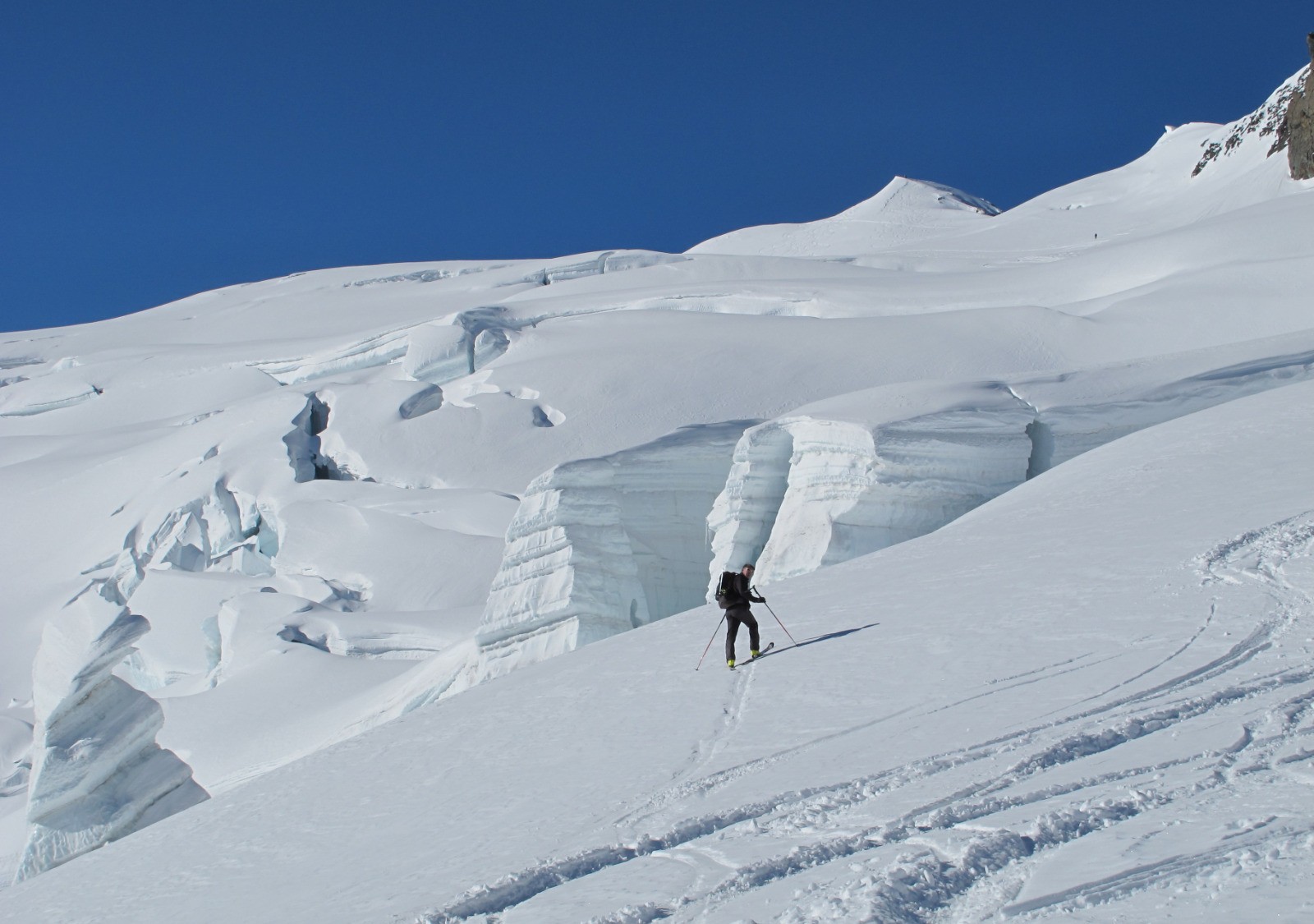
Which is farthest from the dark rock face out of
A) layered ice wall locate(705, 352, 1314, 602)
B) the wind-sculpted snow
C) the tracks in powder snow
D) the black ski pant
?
the tracks in powder snow

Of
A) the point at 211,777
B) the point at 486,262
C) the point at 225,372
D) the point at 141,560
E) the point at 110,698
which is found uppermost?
the point at 486,262

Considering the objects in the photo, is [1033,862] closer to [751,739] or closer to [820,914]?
[820,914]

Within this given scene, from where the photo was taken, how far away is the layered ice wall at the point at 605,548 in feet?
47.0

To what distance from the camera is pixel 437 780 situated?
6.86m

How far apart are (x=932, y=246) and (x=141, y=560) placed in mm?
30365

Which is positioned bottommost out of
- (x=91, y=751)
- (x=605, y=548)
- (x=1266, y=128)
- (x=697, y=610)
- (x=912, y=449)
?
(x=91, y=751)

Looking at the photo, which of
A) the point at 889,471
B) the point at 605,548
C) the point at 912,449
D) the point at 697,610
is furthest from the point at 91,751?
the point at 912,449

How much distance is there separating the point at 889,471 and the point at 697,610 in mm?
3259

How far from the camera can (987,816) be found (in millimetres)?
4520

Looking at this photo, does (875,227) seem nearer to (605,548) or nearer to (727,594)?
(605,548)

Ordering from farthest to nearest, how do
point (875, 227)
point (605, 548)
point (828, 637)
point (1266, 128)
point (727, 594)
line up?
point (875, 227) < point (1266, 128) < point (605, 548) < point (828, 637) < point (727, 594)

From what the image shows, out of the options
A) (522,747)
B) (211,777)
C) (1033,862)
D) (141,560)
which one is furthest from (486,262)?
(1033,862)

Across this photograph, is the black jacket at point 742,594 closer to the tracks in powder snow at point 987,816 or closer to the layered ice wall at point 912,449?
the tracks in powder snow at point 987,816

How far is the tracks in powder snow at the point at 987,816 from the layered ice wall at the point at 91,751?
858cm
